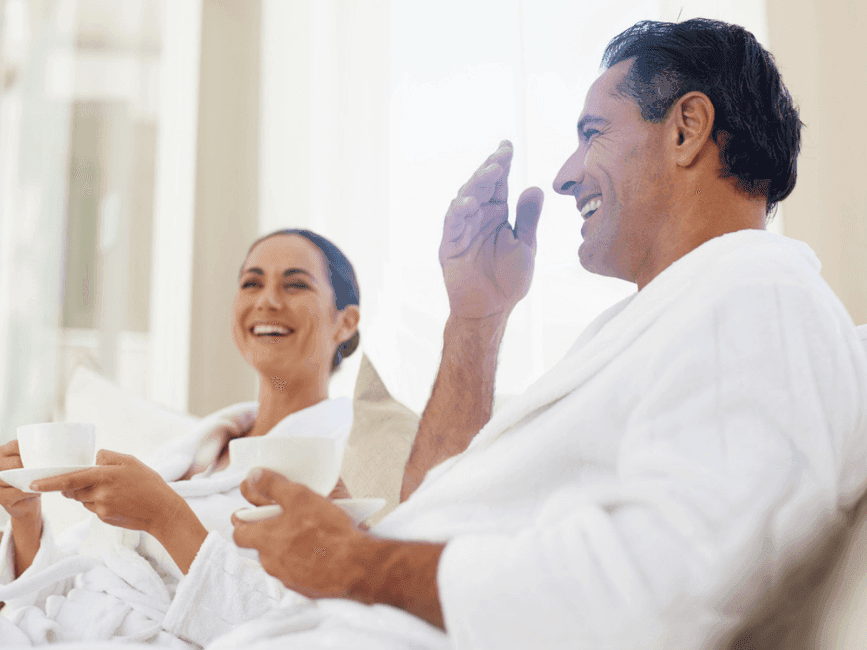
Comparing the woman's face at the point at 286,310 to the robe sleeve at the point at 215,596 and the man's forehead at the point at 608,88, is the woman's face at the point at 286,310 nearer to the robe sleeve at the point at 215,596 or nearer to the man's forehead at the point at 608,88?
the robe sleeve at the point at 215,596

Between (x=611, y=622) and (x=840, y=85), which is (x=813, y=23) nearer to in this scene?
(x=840, y=85)

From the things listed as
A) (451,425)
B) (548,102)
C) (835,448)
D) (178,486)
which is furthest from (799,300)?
(548,102)

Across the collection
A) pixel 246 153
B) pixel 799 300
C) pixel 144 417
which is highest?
pixel 246 153

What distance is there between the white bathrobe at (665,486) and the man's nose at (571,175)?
306 millimetres

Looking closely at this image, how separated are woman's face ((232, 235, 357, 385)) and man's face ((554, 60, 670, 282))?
723mm

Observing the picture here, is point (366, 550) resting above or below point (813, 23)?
below

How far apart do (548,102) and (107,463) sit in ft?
4.00

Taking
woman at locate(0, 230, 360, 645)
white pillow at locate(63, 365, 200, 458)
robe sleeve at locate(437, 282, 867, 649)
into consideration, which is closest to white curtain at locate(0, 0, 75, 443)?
white pillow at locate(63, 365, 200, 458)

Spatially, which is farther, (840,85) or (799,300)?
(840,85)

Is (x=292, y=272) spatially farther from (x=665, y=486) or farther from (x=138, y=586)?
(x=665, y=486)

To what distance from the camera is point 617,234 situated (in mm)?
925

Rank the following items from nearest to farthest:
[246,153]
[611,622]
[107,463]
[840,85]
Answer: [611,622] → [107,463] → [840,85] → [246,153]

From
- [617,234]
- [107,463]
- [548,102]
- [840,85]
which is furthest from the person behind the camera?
[548,102]

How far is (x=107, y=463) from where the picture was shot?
1040mm
